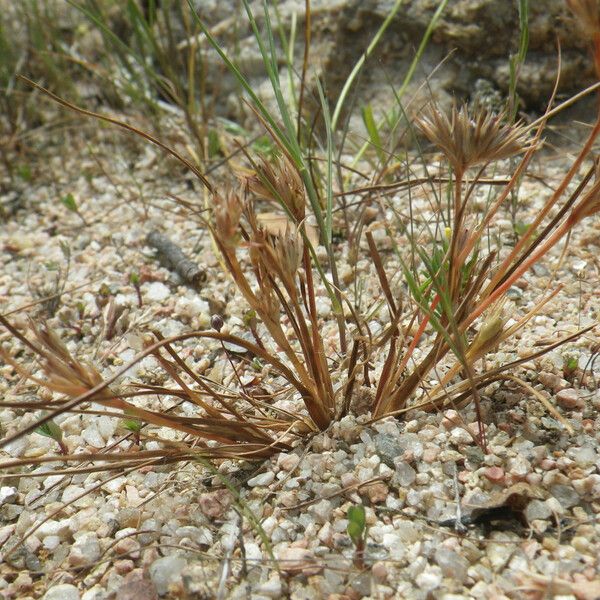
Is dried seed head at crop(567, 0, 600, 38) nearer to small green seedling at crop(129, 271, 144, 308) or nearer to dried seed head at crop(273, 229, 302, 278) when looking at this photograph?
dried seed head at crop(273, 229, 302, 278)

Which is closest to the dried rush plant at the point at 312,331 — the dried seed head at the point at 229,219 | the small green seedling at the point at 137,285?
the dried seed head at the point at 229,219

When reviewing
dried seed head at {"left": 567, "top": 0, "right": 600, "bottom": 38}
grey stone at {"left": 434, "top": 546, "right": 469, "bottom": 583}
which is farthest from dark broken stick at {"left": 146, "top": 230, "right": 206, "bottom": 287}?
dried seed head at {"left": 567, "top": 0, "right": 600, "bottom": 38}

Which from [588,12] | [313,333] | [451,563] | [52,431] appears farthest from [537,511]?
[52,431]

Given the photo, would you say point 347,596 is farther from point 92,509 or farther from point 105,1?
point 105,1

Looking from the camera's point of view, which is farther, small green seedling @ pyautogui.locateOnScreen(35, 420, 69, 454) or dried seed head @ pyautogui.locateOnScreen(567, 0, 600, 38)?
small green seedling @ pyautogui.locateOnScreen(35, 420, 69, 454)

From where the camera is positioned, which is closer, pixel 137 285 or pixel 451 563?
pixel 451 563

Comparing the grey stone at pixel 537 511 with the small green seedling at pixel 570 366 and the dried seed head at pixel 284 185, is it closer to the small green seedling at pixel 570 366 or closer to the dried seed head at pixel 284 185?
the small green seedling at pixel 570 366

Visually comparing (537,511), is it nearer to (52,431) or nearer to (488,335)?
(488,335)
